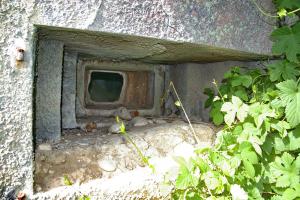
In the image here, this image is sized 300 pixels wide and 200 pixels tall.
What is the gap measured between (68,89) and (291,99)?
1153 mm

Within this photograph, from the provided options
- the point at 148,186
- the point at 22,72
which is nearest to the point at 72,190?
the point at 148,186

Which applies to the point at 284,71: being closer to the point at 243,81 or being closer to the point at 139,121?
the point at 243,81

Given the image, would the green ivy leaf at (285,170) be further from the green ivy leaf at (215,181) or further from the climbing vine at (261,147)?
the green ivy leaf at (215,181)

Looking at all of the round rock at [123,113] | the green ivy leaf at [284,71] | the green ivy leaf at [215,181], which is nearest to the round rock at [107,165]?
the green ivy leaf at [215,181]

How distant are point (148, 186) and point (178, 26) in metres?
0.69

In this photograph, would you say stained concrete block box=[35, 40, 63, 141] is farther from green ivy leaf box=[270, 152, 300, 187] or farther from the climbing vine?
green ivy leaf box=[270, 152, 300, 187]

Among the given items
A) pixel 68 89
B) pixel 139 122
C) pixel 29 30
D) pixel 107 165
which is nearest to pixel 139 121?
pixel 139 122

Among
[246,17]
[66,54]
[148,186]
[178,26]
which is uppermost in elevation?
[246,17]

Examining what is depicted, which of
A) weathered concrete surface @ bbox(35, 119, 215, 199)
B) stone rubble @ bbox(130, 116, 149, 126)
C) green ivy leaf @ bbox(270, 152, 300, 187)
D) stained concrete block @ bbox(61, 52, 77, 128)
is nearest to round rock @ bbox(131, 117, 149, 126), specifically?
stone rubble @ bbox(130, 116, 149, 126)

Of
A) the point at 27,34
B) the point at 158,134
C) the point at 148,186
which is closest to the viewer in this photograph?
the point at 27,34

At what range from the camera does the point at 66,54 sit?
62.1 inches

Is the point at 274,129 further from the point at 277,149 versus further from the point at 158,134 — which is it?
the point at 158,134

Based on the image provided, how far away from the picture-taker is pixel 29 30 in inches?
35.9

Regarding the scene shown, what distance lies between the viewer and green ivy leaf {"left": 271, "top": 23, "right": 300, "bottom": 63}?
1.33 metres
